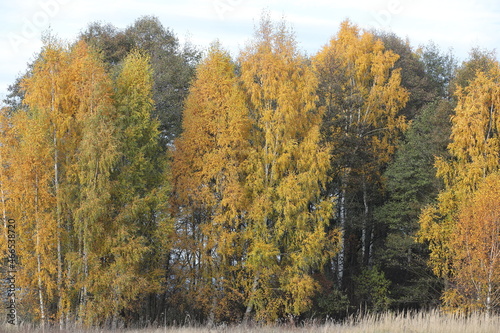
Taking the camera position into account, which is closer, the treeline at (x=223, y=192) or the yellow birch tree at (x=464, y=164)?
the treeline at (x=223, y=192)

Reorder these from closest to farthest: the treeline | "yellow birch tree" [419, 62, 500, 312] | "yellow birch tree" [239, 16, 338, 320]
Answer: the treeline, "yellow birch tree" [239, 16, 338, 320], "yellow birch tree" [419, 62, 500, 312]

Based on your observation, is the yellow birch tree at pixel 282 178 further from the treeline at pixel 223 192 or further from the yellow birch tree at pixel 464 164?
the yellow birch tree at pixel 464 164

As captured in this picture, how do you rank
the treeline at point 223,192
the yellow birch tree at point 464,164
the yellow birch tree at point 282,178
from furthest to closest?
the yellow birch tree at point 464,164 < the yellow birch tree at point 282,178 < the treeline at point 223,192

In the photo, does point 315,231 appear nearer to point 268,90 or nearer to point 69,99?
point 268,90

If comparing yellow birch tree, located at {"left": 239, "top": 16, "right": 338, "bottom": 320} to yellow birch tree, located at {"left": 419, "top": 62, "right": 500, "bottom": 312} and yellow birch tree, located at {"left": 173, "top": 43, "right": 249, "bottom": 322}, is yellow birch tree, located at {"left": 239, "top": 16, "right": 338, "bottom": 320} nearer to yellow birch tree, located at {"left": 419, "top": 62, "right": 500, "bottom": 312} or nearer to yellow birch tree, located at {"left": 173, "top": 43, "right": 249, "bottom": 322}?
yellow birch tree, located at {"left": 173, "top": 43, "right": 249, "bottom": 322}

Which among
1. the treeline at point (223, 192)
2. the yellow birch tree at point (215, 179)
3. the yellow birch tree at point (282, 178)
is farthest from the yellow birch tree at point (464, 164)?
the yellow birch tree at point (215, 179)

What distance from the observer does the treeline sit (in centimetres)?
2100

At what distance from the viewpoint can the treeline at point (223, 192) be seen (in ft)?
68.9

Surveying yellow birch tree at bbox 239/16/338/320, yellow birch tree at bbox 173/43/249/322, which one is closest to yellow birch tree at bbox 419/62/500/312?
yellow birch tree at bbox 239/16/338/320

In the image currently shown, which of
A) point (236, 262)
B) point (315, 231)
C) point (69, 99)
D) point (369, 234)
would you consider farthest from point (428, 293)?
point (69, 99)

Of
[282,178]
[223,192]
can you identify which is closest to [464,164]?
[282,178]

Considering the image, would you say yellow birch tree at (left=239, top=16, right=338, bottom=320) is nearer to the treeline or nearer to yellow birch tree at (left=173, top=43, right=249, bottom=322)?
the treeline

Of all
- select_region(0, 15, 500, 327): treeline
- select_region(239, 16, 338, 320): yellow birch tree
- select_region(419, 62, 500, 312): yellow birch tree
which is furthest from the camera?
select_region(419, 62, 500, 312): yellow birch tree

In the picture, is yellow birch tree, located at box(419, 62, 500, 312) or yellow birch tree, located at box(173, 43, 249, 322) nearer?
yellow birch tree, located at box(173, 43, 249, 322)
